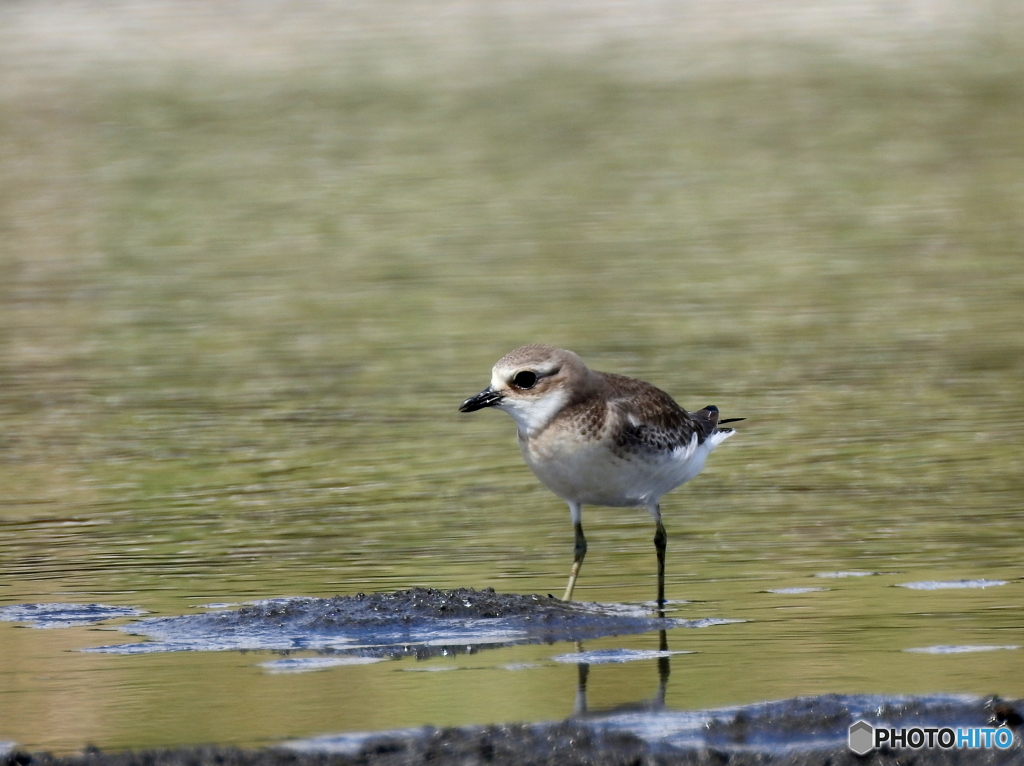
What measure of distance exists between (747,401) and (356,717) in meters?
8.05

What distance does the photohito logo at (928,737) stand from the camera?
5895mm

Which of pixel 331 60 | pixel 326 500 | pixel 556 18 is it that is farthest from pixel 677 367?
pixel 556 18

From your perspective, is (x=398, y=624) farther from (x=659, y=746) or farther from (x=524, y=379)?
(x=659, y=746)

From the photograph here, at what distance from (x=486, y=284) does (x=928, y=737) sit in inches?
583

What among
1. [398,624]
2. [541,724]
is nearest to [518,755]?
[541,724]

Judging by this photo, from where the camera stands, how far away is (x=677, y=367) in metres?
15.6

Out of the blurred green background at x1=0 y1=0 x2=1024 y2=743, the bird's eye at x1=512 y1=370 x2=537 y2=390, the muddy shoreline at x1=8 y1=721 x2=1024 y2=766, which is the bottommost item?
the blurred green background at x1=0 y1=0 x2=1024 y2=743

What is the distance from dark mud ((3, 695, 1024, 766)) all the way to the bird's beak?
8.66 ft

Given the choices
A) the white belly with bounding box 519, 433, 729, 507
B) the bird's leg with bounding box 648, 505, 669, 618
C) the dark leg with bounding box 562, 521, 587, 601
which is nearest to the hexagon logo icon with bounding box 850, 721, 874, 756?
the bird's leg with bounding box 648, 505, 669, 618

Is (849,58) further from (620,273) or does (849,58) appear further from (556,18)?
(620,273)

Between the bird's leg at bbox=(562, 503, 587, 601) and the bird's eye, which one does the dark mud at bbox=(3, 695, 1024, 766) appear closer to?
the bird's leg at bbox=(562, 503, 587, 601)

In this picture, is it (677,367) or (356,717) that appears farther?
(677,367)

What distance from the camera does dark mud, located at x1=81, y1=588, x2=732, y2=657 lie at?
7828 millimetres

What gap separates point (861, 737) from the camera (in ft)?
19.7
